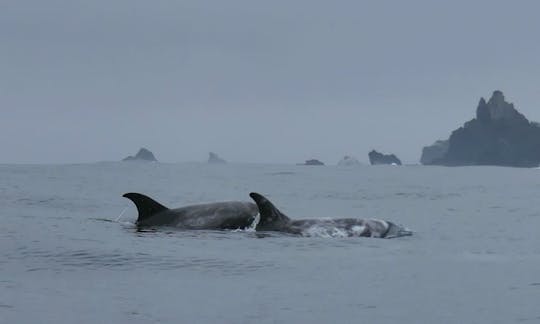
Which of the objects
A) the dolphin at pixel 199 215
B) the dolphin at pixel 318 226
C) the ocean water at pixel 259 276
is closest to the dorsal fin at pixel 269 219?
the dolphin at pixel 318 226

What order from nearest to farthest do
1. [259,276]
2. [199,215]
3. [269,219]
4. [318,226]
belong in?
1. [259,276]
2. [318,226]
3. [269,219]
4. [199,215]

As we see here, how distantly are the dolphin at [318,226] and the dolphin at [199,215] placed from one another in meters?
1.12

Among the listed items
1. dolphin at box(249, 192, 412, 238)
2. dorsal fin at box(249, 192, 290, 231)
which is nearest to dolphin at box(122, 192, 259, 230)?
dorsal fin at box(249, 192, 290, 231)

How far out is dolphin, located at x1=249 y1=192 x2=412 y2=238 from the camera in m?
21.4

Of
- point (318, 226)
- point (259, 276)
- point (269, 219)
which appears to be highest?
point (269, 219)

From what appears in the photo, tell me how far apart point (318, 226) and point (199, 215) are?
12.0ft

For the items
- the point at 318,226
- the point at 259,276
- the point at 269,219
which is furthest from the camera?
the point at 269,219

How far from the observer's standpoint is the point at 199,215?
2325cm

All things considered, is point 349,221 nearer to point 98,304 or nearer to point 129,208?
point 98,304

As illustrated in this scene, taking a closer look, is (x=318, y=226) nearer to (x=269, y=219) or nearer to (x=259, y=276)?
(x=269, y=219)

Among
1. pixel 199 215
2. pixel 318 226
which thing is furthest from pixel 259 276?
pixel 199 215

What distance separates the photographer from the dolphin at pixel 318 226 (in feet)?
70.2

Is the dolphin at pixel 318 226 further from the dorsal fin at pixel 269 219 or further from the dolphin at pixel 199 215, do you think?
the dolphin at pixel 199 215

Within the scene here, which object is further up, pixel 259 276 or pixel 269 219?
pixel 269 219
